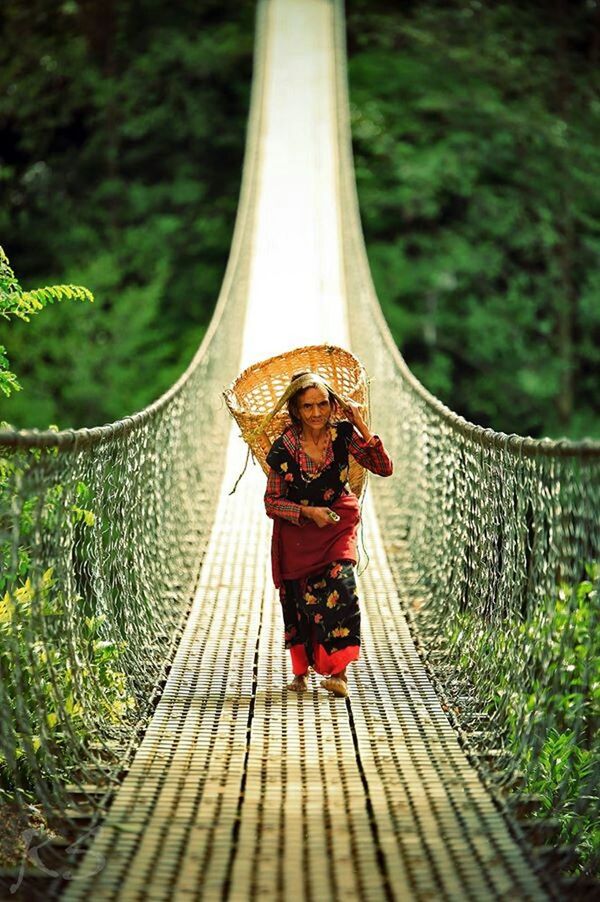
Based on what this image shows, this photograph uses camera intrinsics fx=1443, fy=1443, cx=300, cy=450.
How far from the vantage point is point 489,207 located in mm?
16047

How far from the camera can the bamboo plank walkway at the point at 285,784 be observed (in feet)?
6.43

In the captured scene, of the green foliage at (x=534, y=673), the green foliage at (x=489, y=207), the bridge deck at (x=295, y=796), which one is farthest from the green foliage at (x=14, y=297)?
the green foliage at (x=489, y=207)

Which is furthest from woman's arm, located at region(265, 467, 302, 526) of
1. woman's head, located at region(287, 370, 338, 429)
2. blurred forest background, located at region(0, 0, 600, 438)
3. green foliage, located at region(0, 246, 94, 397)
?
blurred forest background, located at region(0, 0, 600, 438)

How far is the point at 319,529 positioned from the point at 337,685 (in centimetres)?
31

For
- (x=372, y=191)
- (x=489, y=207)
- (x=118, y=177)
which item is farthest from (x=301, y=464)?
(x=118, y=177)

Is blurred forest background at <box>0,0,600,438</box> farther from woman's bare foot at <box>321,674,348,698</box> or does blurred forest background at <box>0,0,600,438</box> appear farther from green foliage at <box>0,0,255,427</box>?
woman's bare foot at <box>321,674,348,698</box>

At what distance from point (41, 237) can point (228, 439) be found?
425 inches

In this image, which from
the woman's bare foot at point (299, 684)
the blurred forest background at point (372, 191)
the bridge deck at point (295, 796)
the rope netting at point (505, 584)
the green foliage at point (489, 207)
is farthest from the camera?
the green foliage at point (489, 207)

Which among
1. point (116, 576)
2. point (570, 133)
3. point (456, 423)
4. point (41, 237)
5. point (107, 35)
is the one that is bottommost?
point (116, 576)

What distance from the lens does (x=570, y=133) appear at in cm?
1650

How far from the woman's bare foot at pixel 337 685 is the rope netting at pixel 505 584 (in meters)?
0.21

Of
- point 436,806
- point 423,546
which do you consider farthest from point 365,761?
point 423,546

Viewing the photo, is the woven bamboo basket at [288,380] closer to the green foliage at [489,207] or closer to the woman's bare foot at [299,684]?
the woman's bare foot at [299,684]

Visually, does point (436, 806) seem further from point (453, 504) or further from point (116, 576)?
point (453, 504)
